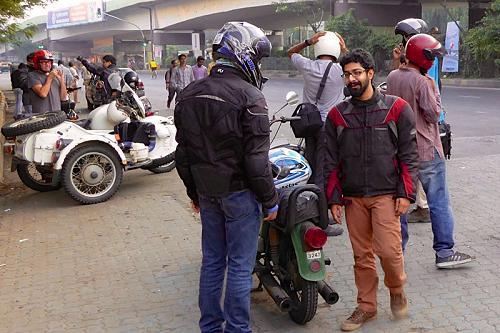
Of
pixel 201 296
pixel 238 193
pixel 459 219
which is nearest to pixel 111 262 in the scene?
pixel 201 296

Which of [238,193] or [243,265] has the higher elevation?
[238,193]

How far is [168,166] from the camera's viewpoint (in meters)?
8.73

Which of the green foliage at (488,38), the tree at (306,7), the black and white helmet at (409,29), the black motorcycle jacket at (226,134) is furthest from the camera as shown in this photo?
the tree at (306,7)

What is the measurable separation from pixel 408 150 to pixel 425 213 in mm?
2390

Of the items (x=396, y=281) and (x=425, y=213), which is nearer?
(x=396, y=281)

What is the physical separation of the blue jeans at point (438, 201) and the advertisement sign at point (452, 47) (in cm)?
2375

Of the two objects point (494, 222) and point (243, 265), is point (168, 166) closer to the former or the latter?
point (494, 222)

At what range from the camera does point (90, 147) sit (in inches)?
272

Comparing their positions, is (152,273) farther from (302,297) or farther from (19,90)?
(19,90)

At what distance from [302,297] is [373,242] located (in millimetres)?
550

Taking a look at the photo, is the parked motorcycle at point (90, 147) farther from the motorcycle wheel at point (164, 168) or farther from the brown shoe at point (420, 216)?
the brown shoe at point (420, 216)

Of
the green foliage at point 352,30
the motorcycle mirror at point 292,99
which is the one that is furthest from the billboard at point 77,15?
the motorcycle mirror at point 292,99

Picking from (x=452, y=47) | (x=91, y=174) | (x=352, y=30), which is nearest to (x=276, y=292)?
(x=91, y=174)

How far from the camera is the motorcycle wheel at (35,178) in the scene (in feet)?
24.8
